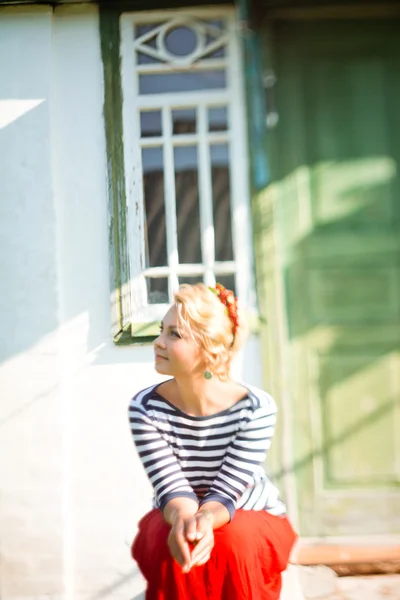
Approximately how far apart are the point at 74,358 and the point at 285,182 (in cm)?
151

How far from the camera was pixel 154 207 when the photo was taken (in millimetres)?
3527

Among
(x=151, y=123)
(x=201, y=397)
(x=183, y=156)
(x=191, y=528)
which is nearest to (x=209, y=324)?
(x=201, y=397)

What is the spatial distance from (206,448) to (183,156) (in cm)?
198

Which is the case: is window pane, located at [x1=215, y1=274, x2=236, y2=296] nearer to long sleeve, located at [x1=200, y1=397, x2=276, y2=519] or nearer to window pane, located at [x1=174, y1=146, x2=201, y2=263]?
window pane, located at [x1=174, y1=146, x2=201, y2=263]

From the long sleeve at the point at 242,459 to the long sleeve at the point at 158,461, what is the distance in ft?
0.29

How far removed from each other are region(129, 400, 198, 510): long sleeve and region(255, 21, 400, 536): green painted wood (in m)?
1.53

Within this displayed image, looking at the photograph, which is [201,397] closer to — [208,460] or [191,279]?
[208,460]

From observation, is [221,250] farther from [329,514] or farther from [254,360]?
[329,514]

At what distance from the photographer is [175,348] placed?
2.04 metres

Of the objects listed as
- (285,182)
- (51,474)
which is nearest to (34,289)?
(51,474)

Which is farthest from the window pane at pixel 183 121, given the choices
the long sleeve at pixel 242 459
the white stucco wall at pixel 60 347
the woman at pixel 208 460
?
the long sleeve at pixel 242 459

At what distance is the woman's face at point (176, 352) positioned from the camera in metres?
2.03

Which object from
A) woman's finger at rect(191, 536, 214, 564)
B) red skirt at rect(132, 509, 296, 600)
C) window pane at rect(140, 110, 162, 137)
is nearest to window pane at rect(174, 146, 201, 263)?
window pane at rect(140, 110, 162, 137)

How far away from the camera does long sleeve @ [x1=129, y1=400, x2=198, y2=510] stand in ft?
6.38
